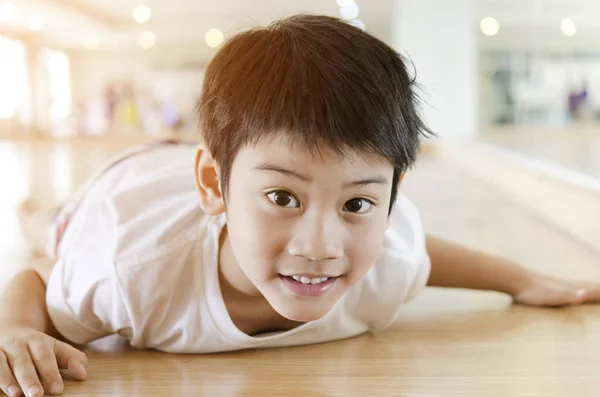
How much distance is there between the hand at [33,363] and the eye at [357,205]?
0.35 m

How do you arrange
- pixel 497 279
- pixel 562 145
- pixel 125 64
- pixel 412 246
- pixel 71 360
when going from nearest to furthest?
pixel 71 360 → pixel 412 246 → pixel 497 279 → pixel 562 145 → pixel 125 64

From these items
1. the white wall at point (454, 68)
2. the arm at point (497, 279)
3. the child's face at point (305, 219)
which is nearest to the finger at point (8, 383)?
the child's face at point (305, 219)

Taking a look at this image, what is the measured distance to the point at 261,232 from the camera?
2.54ft

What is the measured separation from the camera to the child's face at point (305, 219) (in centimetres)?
75

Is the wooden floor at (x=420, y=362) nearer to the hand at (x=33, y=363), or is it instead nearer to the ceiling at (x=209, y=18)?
the hand at (x=33, y=363)

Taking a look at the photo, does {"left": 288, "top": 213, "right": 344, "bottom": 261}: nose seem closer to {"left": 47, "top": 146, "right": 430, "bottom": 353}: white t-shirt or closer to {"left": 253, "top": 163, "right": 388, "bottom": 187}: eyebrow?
{"left": 253, "top": 163, "right": 388, "bottom": 187}: eyebrow

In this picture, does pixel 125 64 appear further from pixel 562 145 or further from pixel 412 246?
pixel 412 246

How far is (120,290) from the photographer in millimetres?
915

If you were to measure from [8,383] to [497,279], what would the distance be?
72cm

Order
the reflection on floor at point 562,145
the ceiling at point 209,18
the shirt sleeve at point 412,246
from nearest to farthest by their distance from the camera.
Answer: the shirt sleeve at point 412,246 < the reflection on floor at point 562,145 < the ceiling at point 209,18

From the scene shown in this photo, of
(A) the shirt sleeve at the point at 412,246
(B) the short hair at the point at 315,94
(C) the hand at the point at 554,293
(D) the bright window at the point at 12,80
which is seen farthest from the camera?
(D) the bright window at the point at 12,80

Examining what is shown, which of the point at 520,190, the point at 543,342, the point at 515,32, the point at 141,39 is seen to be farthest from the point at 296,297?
the point at 141,39

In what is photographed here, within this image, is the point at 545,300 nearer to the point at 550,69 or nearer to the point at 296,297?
the point at 296,297

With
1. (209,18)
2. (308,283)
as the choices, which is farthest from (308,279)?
(209,18)
